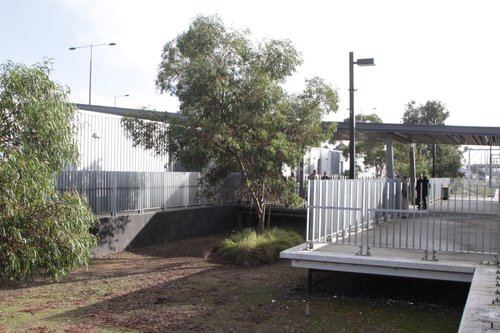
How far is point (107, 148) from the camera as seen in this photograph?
16.7 metres

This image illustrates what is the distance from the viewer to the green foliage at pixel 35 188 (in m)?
5.81

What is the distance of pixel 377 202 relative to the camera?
1198cm

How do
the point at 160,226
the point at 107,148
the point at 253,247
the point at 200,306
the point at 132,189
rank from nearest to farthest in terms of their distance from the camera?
the point at 200,306, the point at 253,247, the point at 132,189, the point at 160,226, the point at 107,148

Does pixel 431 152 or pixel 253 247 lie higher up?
pixel 431 152

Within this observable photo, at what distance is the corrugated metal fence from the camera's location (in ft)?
47.1

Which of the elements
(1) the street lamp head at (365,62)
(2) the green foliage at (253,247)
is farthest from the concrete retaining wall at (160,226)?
(1) the street lamp head at (365,62)

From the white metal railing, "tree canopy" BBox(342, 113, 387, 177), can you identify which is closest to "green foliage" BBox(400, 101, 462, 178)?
"tree canopy" BBox(342, 113, 387, 177)

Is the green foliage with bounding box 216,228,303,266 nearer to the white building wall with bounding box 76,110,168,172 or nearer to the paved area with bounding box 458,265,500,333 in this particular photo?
the white building wall with bounding box 76,110,168,172

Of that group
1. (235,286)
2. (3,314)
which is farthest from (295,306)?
(3,314)

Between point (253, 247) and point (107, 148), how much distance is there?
632 cm

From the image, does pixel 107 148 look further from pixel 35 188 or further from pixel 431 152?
pixel 431 152

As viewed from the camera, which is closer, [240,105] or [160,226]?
[240,105]

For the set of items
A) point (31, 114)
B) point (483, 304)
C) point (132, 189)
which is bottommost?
point (483, 304)

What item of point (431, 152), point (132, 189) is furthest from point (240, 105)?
point (431, 152)
